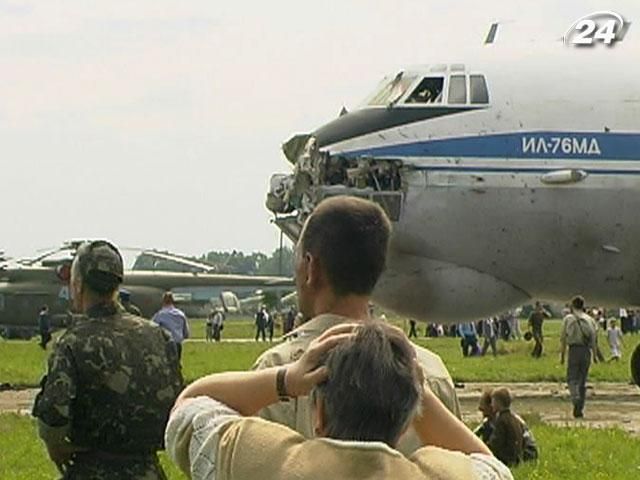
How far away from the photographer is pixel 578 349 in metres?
21.1

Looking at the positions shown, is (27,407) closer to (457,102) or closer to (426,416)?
(457,102)

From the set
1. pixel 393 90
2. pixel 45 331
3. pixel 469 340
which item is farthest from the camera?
pixel 45 331

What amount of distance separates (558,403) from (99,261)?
54.7 ft

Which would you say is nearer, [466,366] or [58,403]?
[58,403]

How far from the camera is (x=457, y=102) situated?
19609mm

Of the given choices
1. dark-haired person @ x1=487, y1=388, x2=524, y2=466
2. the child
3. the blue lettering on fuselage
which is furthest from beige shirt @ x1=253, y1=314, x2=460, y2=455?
the child

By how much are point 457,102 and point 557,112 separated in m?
1.15

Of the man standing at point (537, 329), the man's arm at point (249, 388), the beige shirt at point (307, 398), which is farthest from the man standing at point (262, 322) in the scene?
the man's arm at point (249, 388)

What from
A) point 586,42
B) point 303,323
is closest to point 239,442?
point 303,323

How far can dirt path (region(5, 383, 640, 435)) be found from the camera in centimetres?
2011

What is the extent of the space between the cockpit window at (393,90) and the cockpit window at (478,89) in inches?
30.0

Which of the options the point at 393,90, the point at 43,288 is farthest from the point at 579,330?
the point at 43,288

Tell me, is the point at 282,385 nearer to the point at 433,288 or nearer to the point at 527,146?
the point at 527,146

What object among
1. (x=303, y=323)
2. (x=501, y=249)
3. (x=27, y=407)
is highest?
(x=303, y=323)
